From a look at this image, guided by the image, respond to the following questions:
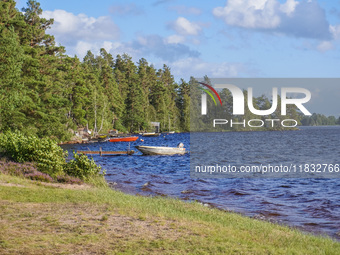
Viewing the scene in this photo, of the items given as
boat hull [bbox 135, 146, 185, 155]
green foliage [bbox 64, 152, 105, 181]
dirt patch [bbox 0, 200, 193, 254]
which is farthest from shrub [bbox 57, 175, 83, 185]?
boat hull [bbox 135, 146, 185, 155]

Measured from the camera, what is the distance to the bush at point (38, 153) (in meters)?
19.7

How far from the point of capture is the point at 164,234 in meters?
9.79

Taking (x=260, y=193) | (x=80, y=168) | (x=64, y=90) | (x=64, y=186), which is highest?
(x=64, y=90)

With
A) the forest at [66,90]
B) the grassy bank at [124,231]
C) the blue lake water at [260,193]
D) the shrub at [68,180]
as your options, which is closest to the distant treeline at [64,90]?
the forest at [66,90]

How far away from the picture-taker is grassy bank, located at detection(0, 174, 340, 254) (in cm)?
861

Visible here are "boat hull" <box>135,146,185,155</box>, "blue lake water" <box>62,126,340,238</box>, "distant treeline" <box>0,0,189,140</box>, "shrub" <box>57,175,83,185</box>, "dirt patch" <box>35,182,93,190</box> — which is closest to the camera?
"blue lake water" <box>62,126,340,238</box>

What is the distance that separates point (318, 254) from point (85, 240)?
5477 millimetres

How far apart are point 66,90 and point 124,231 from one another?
2234 inches

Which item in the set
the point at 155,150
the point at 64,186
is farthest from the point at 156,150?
the point at 64,186

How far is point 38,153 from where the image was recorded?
19.8m

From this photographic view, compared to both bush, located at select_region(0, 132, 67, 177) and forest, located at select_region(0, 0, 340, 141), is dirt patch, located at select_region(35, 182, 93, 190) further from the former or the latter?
forest, located at select_region(0, 0, 340, 141)

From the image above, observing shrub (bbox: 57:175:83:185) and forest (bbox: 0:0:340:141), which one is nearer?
shrub (bbox: 57:175:83:185)

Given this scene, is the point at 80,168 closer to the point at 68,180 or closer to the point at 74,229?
the point at 68,180

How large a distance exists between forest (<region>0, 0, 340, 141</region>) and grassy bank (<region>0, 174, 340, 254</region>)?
929 inches
